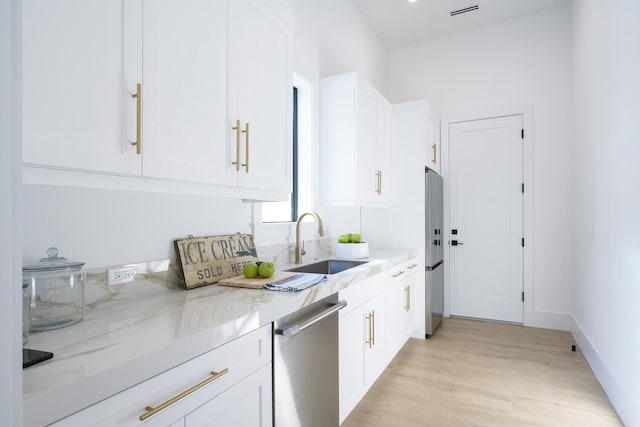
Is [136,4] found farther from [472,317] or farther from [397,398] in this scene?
[472,317]

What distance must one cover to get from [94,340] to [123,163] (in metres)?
0.52

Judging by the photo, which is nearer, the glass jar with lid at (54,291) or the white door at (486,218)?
the glass jar with lid at (54,291)

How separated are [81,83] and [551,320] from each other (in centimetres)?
461

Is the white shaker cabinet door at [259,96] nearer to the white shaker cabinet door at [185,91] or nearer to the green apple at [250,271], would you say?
the white shaker cabinet door at [185,91]

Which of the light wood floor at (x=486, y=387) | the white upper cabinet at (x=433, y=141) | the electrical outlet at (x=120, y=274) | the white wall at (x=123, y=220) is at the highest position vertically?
the white upper cabinet at (x=433, y=141)

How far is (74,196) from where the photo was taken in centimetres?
128

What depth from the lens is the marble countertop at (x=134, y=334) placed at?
2.40 feet

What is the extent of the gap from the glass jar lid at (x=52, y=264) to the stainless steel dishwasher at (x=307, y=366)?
0.71 meters

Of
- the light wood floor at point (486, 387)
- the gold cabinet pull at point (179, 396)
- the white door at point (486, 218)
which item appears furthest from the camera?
the white door at point (486, 218)

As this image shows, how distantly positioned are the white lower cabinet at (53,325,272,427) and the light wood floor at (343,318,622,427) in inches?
44.6

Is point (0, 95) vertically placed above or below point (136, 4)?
below

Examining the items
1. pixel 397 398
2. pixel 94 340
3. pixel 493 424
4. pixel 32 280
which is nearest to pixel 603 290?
pixel 493 424

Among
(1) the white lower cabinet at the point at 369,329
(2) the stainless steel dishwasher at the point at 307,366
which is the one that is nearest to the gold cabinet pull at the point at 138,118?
(2) the stainless steel dishwasher at the point at 307,366

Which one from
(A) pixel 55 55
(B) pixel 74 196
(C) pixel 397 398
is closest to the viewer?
(A) pixel 55 55
